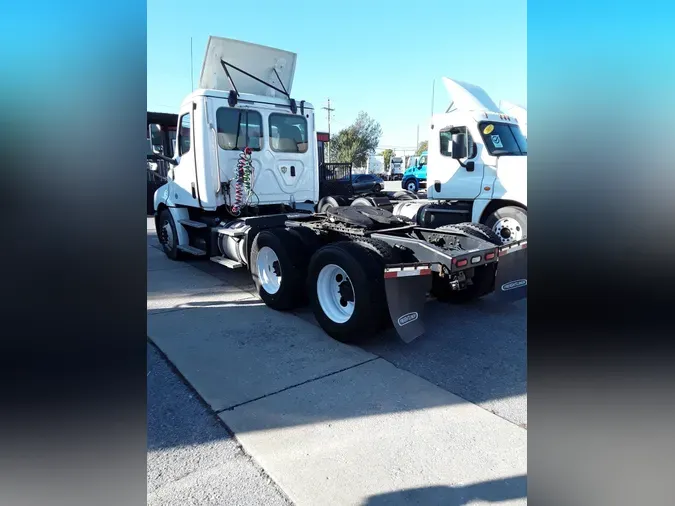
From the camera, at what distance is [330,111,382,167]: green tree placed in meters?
52.3

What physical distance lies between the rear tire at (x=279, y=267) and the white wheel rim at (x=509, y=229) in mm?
4192

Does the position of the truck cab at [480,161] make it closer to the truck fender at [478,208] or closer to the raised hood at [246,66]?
the truck fender at [478,208]

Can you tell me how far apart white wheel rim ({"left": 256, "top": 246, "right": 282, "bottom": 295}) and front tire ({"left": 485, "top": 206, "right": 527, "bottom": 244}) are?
13.9 feet

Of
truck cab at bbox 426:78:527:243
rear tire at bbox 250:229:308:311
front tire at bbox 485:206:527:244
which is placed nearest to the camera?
rear tire at bbox 250:229:308:311

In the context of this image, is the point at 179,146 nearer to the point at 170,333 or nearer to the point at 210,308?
the point at 210,308

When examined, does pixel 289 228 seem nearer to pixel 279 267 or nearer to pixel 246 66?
pixel 279 267

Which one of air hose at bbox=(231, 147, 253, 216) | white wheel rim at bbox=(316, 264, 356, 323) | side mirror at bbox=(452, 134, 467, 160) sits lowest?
white wheel rim at bbox=(316, 264, 356, 323)

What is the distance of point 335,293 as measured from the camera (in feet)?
16.0

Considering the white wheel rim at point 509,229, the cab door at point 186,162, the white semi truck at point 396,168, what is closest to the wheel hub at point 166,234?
the cab door at point 186,162

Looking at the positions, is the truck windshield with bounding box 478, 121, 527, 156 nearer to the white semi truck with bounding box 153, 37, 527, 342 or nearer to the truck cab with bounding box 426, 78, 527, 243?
the truck cab with bounding box 426, 78, 527, 243

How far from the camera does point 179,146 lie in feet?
25.5

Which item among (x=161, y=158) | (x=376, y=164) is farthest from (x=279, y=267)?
(x=376, y=164)

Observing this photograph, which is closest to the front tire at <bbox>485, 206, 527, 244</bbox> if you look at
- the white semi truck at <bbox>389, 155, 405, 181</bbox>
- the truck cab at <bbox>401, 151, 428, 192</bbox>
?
the truck cab at <bbox>401, 151, 428, 192</bbox>
